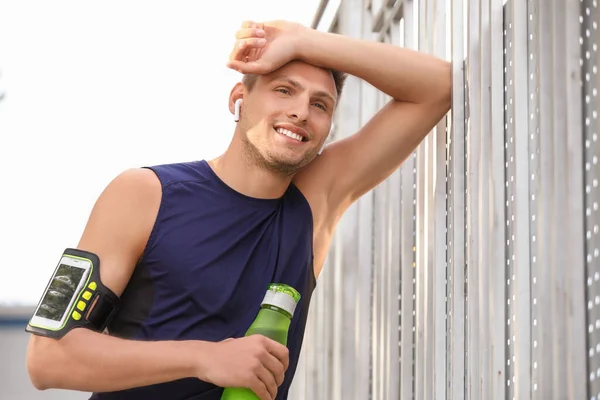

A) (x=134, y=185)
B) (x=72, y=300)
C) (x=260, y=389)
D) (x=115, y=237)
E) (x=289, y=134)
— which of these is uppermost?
(x=289, y=134)

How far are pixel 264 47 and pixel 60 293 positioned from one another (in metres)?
0.58

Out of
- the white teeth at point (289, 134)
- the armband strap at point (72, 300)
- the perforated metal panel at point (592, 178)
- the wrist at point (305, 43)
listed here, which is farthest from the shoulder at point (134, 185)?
the perforated metal panel at point (592, 178)

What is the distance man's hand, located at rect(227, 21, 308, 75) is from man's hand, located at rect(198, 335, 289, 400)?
1.68ft

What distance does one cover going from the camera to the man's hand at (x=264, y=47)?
1.64 meters

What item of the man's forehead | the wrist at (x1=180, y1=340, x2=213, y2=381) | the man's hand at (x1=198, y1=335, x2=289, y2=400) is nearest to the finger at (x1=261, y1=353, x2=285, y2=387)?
the man's hand at (x1=198, y1=335, x2=289, y2=400)

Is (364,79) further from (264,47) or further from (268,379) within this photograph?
(268,379)

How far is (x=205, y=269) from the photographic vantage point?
62.9 inches

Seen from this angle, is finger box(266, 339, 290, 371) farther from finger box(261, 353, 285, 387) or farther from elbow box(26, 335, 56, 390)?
elbow box(26, 335, 56, 390)

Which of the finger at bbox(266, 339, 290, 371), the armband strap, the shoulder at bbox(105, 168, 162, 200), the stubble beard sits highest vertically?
the stubble beard

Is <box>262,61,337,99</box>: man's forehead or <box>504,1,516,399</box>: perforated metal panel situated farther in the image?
<box>262,61,337,99</box>: man's forehead

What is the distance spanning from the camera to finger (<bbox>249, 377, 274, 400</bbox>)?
4.60 ft

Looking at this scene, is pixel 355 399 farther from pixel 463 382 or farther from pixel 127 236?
pixel 127 236

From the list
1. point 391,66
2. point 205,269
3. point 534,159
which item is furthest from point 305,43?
point 534,159

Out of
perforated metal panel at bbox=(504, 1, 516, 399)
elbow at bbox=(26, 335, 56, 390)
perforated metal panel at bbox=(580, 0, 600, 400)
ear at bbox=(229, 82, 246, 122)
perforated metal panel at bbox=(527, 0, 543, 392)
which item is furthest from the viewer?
ear at bbox=(229, 82, 246, 122)
